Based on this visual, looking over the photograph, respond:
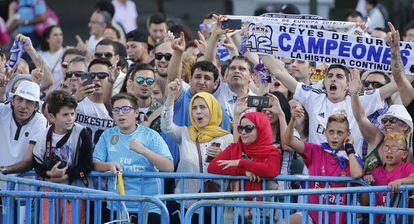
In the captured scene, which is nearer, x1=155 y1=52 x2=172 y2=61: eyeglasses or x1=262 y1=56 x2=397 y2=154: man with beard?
x1=262 y1=56 x2=397 y2=154: man with beard

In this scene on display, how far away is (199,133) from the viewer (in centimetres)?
1241

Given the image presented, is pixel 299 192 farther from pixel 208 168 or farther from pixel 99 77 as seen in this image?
pixel 99 77

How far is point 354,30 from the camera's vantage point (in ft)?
42.6

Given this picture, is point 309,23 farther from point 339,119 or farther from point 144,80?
point 144,80

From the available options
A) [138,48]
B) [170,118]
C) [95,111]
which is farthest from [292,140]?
[138,48]

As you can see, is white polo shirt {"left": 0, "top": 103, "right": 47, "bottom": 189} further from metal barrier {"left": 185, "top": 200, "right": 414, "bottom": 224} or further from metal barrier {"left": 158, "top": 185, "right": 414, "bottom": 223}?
metal barrier {"left": 185, "top": 200, "right": 414, "bottom": 224}

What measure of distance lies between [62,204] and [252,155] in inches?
74.2

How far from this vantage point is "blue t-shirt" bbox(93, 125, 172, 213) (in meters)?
11.9

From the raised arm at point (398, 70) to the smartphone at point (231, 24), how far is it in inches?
70.8

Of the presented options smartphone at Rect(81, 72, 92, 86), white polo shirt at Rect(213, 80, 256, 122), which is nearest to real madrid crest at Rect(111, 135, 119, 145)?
smartphone at Rect(81, 72, 92, 86)

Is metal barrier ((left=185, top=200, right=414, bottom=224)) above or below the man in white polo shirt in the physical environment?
below

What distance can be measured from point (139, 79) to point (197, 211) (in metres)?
3.15

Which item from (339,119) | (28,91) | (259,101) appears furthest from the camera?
(28,91)

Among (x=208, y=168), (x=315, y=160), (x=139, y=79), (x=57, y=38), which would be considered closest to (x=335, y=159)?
(x=315, y=160)
